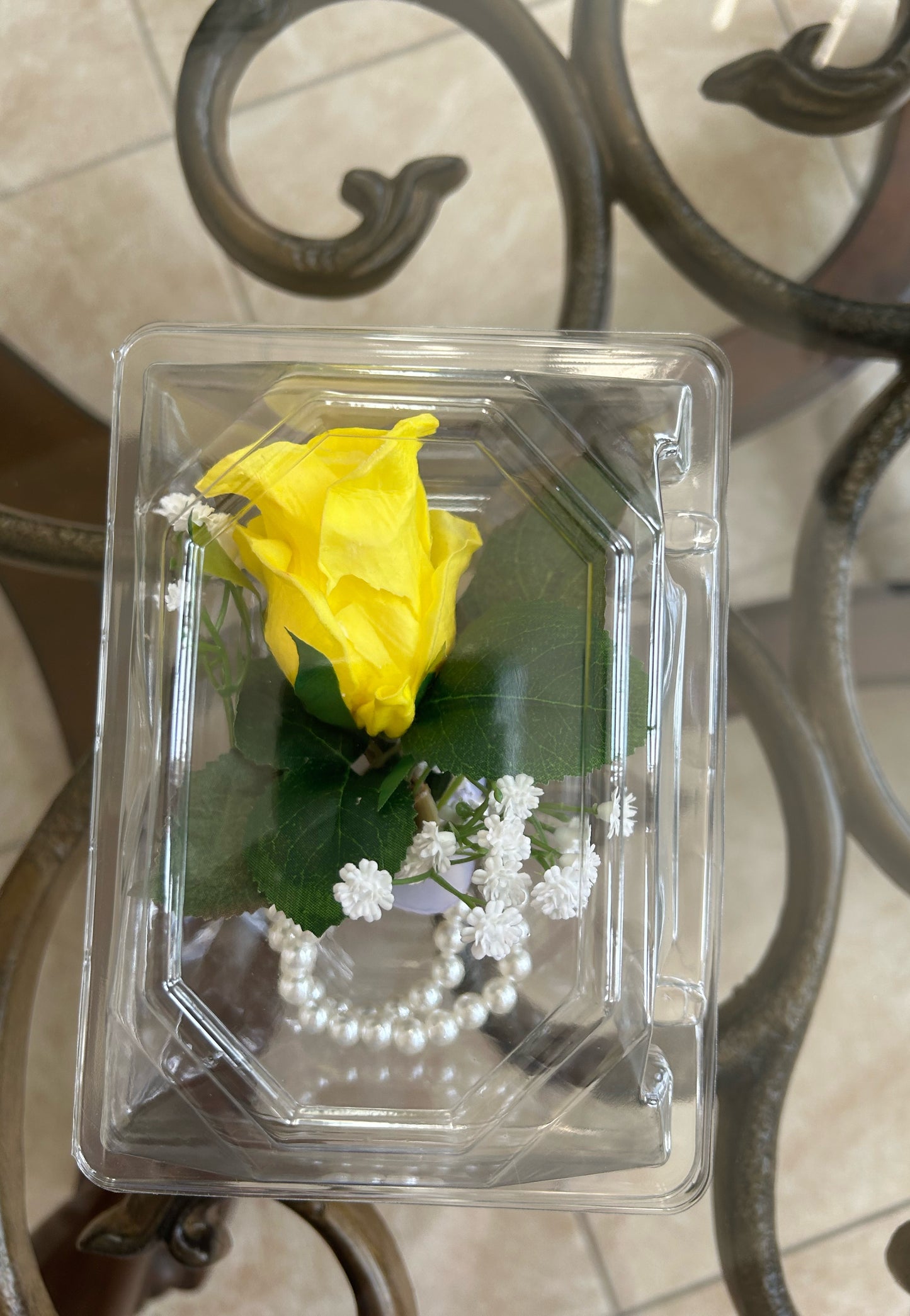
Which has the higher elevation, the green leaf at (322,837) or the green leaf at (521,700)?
the green leaf at (521,700)

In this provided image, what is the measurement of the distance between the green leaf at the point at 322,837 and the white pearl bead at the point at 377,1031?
0.26 feet

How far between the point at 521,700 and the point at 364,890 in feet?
0.24

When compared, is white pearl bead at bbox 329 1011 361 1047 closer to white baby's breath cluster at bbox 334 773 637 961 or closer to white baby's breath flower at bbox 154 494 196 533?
white baby's breath cluster at bbox 334 773 637 961

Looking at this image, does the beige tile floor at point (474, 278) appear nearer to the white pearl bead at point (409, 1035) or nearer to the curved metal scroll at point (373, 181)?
the curved metal scroll at point (373, 181)

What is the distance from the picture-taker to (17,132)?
0.46 metres

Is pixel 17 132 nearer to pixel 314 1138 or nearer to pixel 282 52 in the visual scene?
pixel 282 52

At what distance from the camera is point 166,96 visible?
44 centimetres

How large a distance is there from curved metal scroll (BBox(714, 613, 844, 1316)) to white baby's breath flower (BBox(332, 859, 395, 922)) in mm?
205

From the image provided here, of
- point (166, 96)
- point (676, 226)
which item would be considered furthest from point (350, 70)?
point (676, 226)

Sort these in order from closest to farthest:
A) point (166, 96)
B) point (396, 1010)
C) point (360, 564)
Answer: point (360, 564), point (396, 1010), point (166, 96)

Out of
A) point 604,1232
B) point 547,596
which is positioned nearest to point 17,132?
point 547,596

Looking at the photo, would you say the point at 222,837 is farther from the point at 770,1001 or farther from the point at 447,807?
the point at 770,1001

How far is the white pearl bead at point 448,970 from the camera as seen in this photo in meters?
0.33

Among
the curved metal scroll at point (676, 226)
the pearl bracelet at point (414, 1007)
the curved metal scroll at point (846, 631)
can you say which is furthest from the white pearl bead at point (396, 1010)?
the curved metal scroll at point (676, 226)
